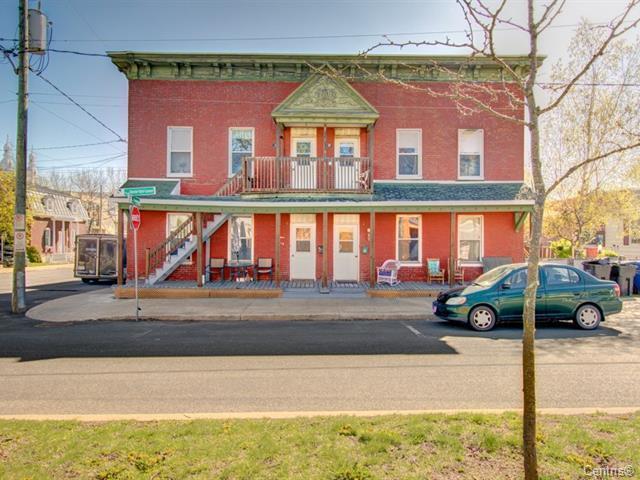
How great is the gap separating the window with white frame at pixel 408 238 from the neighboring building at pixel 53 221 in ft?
99.4

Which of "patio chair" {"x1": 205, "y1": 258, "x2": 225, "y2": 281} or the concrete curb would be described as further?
"patio chair" {"x1": 205, "y1": 258, "x2": 225, "y2": 281}

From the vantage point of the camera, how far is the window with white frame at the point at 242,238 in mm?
16188

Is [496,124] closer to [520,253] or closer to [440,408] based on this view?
[520,253]

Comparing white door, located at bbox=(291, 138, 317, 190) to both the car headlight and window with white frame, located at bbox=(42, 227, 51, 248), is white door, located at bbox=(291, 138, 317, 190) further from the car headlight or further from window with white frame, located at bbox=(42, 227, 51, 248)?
window with white frame, located at bbox=(42, 227, 51, 248)

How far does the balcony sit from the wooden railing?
2.41 metres

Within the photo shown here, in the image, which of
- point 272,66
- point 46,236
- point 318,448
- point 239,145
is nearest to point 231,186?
point 239,145

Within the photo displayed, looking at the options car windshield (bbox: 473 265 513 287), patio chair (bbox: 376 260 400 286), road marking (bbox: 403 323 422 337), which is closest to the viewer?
road marking (bbox: 403 323 422 337)

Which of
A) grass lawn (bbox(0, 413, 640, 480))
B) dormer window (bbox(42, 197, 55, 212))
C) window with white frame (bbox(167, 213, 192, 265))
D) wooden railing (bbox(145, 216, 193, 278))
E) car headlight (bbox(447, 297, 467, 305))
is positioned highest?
dormer window (bbox(42, 197, 55, 212))

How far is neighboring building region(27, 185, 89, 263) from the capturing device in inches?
1396

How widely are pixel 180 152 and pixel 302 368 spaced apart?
1280 centimetres

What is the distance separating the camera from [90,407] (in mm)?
4781

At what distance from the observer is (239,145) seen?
1645cm

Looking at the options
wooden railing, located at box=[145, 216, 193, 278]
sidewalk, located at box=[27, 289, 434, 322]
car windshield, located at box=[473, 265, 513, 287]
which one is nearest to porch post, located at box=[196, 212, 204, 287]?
sidewalk, located at box=[27, 289, 434, 322]

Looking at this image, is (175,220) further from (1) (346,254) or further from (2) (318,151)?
(1) (346,254)
